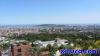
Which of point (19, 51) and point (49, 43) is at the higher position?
point (19, 51)

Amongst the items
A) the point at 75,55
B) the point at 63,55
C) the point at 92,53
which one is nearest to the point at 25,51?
the point at 63,55

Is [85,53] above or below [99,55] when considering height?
below

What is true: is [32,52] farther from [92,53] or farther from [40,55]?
[92,53]

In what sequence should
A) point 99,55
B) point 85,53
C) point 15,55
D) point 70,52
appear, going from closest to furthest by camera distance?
point 99,55 → point 85,53 → point 70,52 → point 15,55

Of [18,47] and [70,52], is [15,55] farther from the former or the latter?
[70,52]

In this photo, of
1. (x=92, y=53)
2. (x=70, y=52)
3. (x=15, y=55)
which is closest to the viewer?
(x=92, y=53)

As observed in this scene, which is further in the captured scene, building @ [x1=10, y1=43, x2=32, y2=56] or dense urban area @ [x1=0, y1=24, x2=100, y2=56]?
dense urban area @ [x1=0, y1=24, x2=100, y2=56]

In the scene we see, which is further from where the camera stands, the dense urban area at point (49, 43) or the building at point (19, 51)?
the dense urban area at point (49, 43)

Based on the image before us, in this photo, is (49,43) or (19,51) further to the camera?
(49,43)

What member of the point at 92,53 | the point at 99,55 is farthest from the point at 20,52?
the point at 99,55

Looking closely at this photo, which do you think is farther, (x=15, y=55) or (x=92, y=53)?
(x=15, y=55)
